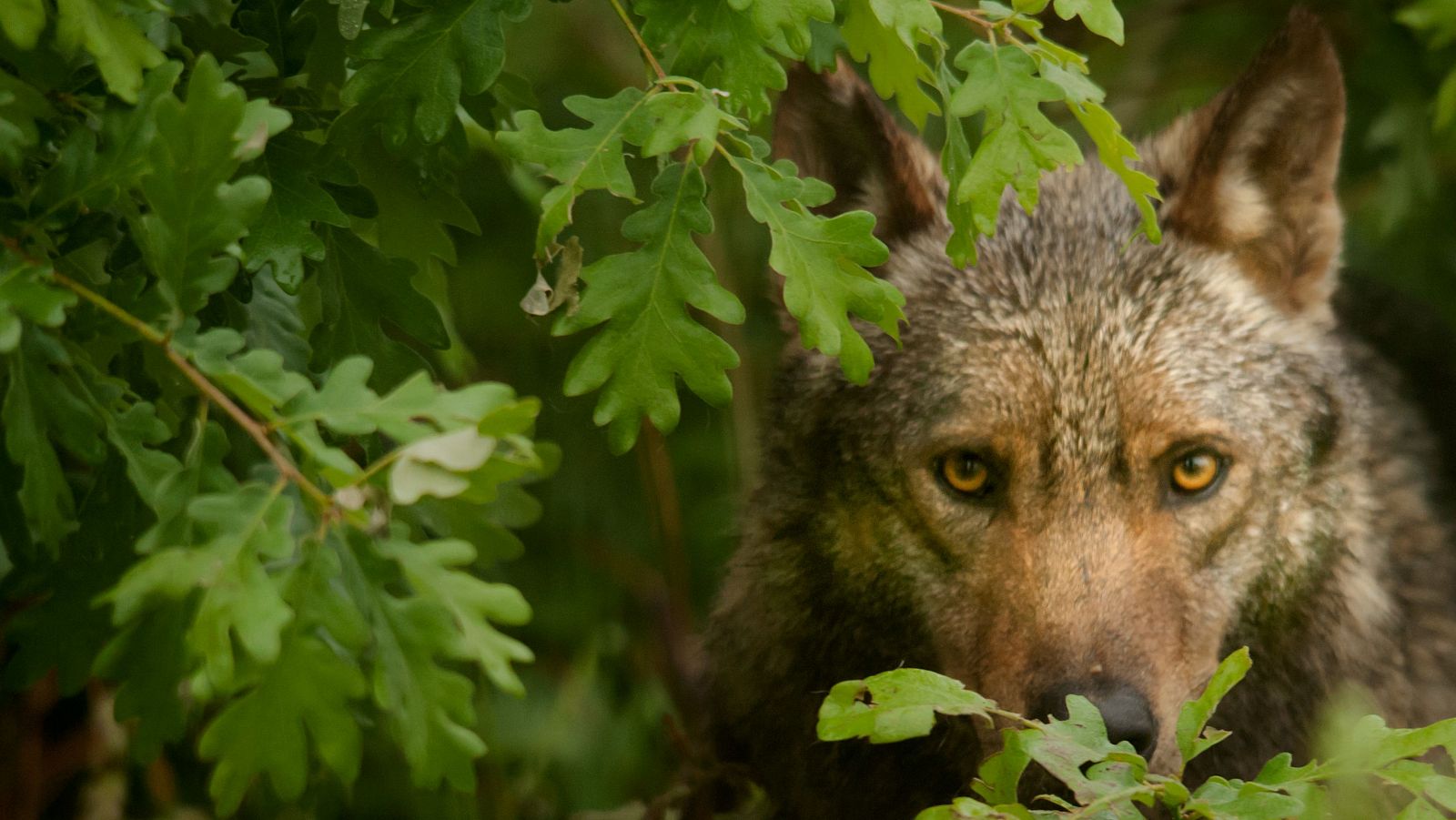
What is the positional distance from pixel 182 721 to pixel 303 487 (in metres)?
0.40

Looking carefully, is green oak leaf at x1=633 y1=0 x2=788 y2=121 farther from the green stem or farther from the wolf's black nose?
the wolf's black nose

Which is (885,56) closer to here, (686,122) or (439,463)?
(686,122)

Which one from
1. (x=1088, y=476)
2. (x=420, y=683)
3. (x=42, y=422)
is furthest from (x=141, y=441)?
(x=1088, y=476)

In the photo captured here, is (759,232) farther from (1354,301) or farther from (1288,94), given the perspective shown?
(1288,94)

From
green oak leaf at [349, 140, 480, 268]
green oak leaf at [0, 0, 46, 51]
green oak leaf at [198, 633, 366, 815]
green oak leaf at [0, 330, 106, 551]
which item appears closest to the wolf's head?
green oak leaf at [349, 140, 480, 268]

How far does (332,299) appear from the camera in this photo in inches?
92.9

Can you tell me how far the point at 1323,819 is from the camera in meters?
1.96

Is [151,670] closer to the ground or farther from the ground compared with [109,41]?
closer to the ground

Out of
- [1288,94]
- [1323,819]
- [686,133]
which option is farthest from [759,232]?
[1323,819]

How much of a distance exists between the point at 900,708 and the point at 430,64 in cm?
122

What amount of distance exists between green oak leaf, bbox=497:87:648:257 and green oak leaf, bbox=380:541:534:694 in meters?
0.60

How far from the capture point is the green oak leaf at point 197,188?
180 centimetres

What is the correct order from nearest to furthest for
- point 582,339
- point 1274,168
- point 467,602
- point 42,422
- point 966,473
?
point 467,602, point 42,422, point 966,473, point 1274,168, point 582,339

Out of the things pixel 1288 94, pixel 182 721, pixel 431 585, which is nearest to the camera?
pixel 431 585
